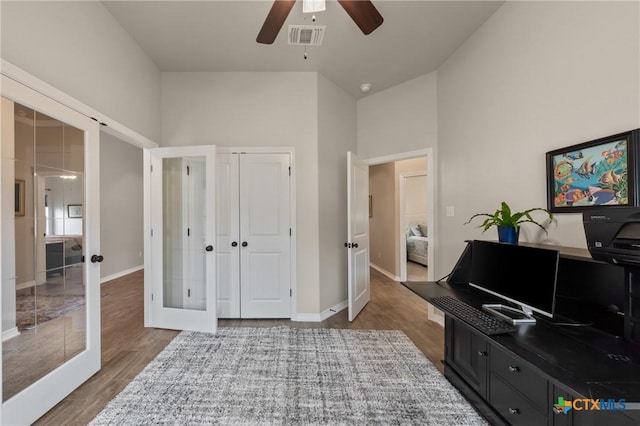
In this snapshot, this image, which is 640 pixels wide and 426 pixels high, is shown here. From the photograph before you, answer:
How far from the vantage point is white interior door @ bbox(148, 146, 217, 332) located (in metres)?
3.01

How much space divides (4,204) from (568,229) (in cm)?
346

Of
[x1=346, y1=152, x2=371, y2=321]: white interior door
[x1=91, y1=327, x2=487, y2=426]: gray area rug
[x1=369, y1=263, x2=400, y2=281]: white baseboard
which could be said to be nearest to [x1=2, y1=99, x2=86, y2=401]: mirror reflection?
[x1=91, y1=327, x2=487, y2=426]: gray area rug

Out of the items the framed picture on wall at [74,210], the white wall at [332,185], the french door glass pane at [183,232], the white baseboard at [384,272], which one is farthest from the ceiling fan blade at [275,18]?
the white baseboard at [384,272]

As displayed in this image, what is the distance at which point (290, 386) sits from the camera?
6.56ft

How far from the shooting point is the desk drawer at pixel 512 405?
1275mm

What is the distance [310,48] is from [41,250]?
2.83 m

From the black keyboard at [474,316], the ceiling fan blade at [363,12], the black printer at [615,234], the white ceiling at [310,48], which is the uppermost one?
the white ceiling at [310,48]

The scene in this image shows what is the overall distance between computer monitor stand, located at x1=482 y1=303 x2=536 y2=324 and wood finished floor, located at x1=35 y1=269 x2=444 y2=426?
3.04 ft

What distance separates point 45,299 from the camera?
179 centimetres

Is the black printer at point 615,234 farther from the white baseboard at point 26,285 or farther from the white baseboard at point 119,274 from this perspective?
the white baseboard at point 119,274

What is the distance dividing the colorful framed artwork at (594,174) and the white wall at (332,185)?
2152 millimetres

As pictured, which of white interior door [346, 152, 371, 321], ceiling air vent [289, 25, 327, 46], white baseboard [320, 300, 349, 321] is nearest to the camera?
ceiling air vent [289, 25, 327, 46]

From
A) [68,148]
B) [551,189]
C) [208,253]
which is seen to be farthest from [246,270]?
[551,189]

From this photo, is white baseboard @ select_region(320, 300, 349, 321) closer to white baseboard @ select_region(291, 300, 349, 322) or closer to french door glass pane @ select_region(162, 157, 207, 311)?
white baseboard @ select_region(291, 300, 349, 322)
